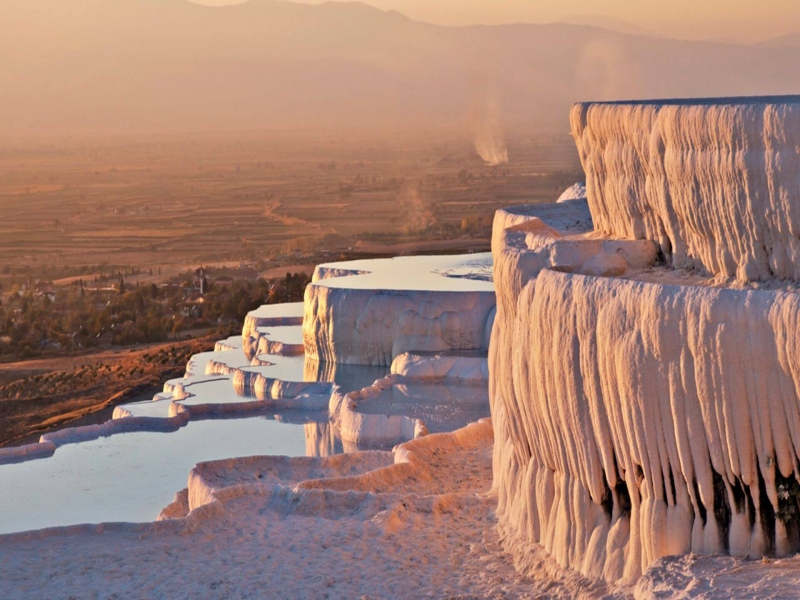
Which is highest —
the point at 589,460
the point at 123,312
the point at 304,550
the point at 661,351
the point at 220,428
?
the point at 661,351

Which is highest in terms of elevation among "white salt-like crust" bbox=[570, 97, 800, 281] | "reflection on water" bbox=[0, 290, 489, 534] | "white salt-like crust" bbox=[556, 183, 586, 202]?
"white salt-like crust" bbox=[570, 97, 800, 281]

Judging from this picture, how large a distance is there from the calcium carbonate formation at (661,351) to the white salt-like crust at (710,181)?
0.03ft

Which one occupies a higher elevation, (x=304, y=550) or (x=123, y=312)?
(x=304, y=550)

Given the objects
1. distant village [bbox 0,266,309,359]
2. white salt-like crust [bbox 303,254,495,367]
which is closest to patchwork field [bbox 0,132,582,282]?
distant village [bbox 0,266,309,359]

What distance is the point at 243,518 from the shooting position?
29.8 ft

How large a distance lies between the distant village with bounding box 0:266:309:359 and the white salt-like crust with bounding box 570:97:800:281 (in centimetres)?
2185

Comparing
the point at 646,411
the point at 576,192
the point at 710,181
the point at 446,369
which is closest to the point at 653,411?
the point at 646,411

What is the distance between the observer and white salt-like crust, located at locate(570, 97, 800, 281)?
21.3 ft

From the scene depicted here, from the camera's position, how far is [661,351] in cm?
613

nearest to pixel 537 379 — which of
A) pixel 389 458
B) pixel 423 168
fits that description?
pixel 389 458

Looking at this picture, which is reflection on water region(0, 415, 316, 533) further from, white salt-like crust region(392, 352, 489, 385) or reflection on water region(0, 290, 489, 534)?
white salt-like crust region(392, 352, 489, 385)

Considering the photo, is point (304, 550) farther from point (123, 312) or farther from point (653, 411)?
point (123, 312)

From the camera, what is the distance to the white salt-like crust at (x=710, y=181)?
6480 mm

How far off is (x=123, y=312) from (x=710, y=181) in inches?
1209
